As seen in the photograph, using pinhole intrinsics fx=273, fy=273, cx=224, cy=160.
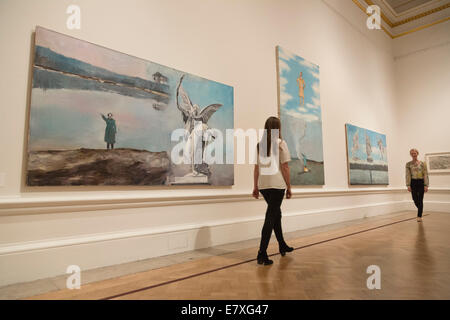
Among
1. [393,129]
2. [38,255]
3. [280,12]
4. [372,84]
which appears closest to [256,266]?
[38,255]

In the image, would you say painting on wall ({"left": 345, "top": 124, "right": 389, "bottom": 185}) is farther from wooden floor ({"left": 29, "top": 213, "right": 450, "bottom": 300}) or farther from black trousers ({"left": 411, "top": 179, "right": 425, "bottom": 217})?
wooden floor ({"left": 29, "top": 213, "right": 450, "bottom": 300})

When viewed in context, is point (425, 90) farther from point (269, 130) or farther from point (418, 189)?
point (269, 130)

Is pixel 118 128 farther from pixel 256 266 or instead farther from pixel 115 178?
pixel 256 266

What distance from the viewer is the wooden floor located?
235 cm

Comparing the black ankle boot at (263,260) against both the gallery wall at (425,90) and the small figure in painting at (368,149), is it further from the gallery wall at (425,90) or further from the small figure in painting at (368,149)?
the gallery wall at (425,90)

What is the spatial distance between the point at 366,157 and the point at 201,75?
646 cm

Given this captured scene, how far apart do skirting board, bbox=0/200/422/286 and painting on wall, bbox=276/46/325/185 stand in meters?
1.90

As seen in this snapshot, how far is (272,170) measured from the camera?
3.32 m

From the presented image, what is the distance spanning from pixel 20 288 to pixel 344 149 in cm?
758

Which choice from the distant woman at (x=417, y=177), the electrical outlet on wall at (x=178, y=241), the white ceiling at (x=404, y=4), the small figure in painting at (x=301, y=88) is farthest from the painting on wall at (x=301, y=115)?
the white ceiling at (x=404, y=4)

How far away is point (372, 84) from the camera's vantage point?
31.7ft

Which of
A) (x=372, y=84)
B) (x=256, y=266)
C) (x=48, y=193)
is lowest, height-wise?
(x=256, y=266)

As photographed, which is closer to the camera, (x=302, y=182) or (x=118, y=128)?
(x=118, y=128)

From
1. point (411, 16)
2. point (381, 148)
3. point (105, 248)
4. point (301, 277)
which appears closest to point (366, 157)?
point (381, 148)
